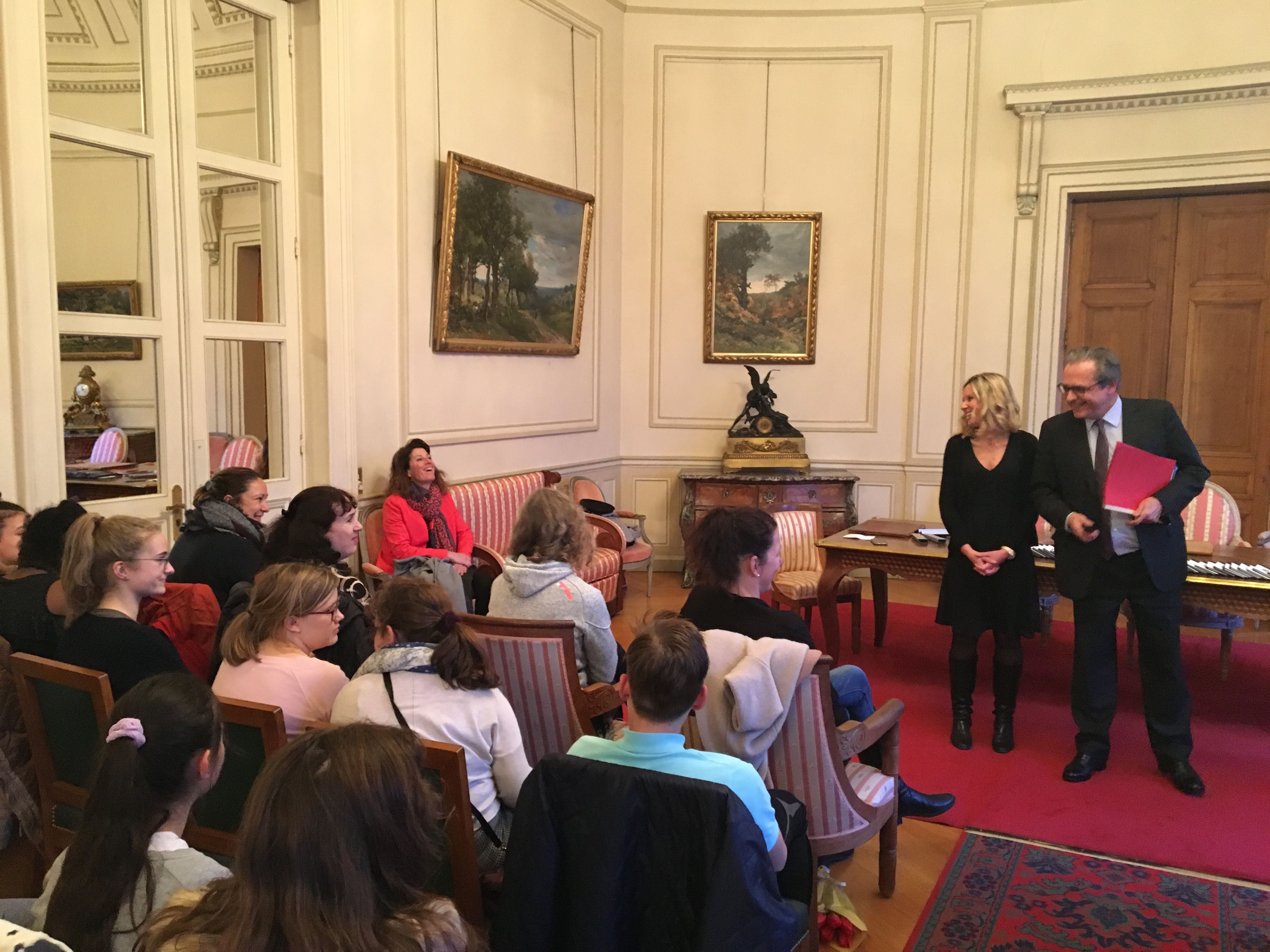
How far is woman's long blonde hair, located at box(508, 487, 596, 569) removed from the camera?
3.17m

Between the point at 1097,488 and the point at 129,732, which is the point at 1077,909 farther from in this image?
the point at 129,732

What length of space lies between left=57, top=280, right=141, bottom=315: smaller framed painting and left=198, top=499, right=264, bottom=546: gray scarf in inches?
42.7

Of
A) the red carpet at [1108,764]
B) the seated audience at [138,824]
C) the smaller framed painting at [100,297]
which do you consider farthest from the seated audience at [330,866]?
the smaller framed painting at [100,297]

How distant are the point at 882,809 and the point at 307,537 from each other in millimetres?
2016

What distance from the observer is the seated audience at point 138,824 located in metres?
1.52

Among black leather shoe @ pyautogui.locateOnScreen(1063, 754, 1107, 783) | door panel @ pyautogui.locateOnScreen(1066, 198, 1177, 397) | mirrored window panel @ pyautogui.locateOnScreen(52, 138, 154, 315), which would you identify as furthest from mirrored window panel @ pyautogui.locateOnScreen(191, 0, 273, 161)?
door panel @ pyautogui.locateOnScreen(1066, 198, 1177, 397)

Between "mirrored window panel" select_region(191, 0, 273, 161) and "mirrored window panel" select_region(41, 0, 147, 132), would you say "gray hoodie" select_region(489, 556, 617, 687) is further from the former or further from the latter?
"mirrored window panel" select_region(191, 0, 273, 161)

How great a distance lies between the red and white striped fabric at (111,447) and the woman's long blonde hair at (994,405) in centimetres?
351

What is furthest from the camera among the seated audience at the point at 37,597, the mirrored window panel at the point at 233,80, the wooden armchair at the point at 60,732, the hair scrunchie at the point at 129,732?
the mirrored window panel at the point at 233,80

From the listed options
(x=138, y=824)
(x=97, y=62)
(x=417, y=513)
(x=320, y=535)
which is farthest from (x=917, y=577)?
(x=97, y=62)

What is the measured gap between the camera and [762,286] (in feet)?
25.7

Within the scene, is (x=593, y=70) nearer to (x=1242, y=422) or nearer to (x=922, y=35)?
(x=922, y=35)

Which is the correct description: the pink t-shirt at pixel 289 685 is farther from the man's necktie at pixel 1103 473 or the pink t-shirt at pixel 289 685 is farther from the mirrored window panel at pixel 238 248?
the man's necktie at pixel 1103 473

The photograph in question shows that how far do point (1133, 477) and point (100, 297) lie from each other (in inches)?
162
